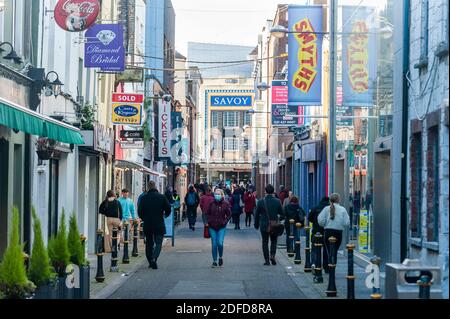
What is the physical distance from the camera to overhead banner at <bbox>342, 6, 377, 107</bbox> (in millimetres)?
22625

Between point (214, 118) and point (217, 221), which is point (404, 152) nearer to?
point (217, 221)

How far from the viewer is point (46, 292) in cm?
1178

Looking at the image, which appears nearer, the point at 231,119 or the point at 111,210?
the point at 111,210

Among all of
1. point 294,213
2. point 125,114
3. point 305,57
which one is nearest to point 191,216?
point 125,114

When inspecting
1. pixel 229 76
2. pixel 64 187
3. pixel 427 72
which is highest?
pixel 229 76

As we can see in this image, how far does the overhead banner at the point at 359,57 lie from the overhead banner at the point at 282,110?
1198cm

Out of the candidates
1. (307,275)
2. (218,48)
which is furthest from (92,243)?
(218,48)

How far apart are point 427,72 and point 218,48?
91020 millimetres

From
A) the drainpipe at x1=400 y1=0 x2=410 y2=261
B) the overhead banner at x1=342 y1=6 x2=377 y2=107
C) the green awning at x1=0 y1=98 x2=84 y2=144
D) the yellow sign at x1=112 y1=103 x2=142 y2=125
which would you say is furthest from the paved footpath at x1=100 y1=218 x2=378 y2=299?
the yellow sign at x1=112 y1=103 x2=142 y2=125

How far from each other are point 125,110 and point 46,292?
17.8 metres

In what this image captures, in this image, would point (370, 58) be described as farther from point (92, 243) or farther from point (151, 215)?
point (92, 243)

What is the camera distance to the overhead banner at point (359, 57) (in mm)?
22625

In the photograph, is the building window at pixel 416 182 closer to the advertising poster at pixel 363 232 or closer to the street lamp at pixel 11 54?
the advertising poster at pixel 363 232

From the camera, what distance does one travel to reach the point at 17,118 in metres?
14.3
